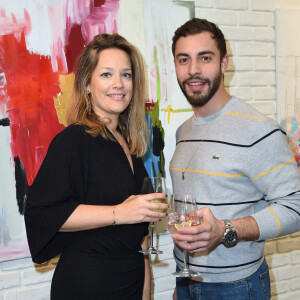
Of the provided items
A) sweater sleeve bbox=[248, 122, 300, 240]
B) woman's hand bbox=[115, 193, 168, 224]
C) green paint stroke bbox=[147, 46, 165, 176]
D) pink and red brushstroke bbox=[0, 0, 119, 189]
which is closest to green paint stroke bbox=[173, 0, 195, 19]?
green paint stroke bbox=[147, 46, 165, 176]

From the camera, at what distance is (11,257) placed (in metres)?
1.88

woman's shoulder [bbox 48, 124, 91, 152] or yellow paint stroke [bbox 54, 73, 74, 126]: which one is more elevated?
yellow paint stroke [bbox 54, 73, 74, 126]

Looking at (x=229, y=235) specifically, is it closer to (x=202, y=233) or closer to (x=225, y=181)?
(x=202, y=233)

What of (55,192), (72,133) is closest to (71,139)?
(72,133)

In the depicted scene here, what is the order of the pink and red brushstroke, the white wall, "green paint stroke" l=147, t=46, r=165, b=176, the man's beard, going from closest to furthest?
the man's beard
the pink and red brushstroke
"green paint stroke" l=147, t=46, r=165, b=176
the white wall

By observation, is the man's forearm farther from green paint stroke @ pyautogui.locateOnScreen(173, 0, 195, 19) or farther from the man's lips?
green paint stroke @ pyautogui.locateOnScreen(173, 0, 195, 19)

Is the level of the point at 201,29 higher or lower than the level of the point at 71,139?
higher

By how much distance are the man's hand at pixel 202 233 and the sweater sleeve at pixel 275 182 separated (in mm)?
183

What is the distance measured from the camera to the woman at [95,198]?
139 centimetres

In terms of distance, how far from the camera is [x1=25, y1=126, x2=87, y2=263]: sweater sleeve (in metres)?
1.38

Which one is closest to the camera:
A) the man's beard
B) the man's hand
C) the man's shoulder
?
the man's hand

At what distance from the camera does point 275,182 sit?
146 cm

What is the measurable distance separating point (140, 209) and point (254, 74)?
143 centimetres

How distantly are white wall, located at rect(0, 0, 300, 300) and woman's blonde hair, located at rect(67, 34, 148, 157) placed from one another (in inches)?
25.9
